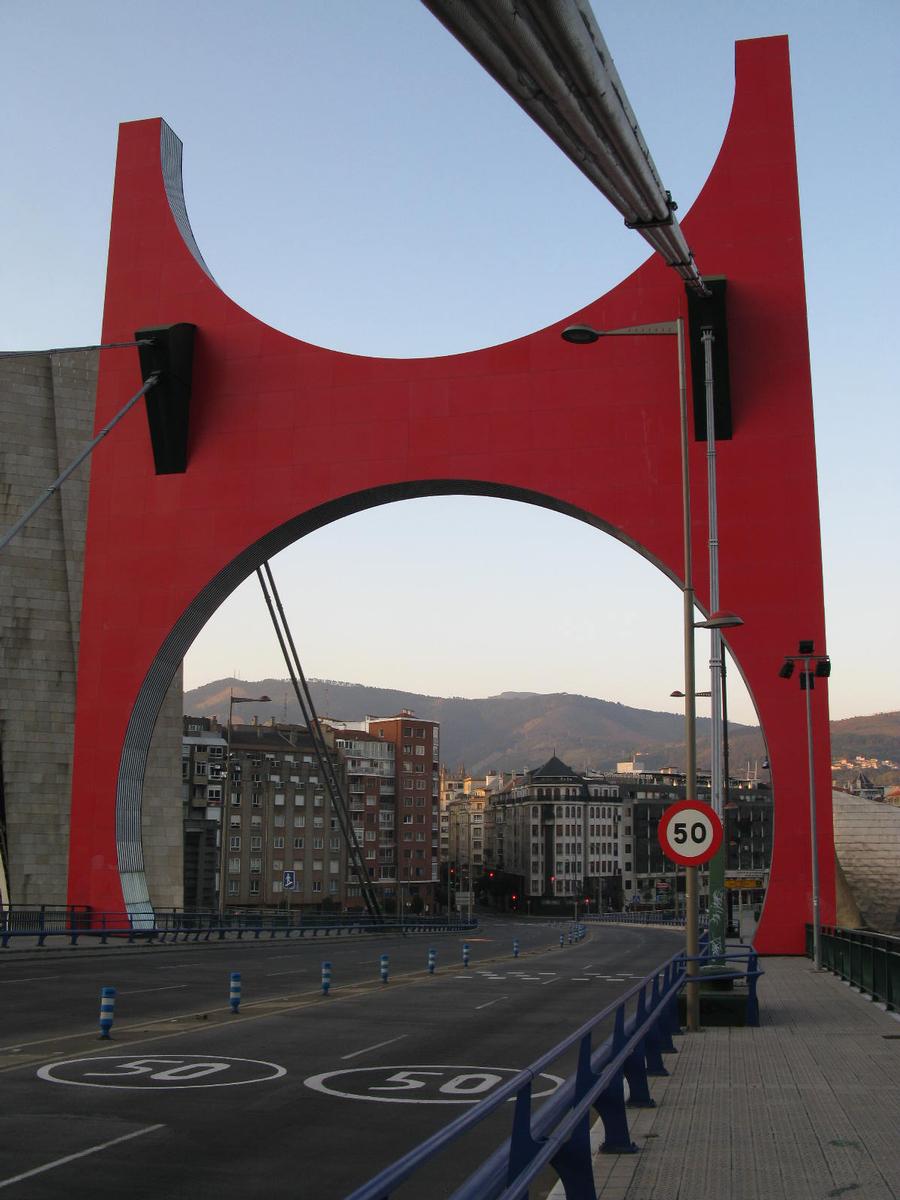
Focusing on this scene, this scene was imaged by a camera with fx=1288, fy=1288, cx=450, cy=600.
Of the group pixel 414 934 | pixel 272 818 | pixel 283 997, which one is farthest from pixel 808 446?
pixel 272 818

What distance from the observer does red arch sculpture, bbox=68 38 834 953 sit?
88.4 feet

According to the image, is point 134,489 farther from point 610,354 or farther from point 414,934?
point 414,934

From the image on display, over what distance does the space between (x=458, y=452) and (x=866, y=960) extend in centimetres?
1493

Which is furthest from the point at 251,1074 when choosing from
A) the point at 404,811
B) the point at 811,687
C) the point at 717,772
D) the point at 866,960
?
the point at 404,811

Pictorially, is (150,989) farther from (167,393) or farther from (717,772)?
(167,393)

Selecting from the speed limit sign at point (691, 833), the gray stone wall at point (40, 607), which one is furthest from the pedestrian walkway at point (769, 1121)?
the gray stone wall at point (40, 607)

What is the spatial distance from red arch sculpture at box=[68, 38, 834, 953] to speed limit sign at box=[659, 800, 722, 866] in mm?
12849

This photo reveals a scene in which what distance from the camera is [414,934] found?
59438 millimetres

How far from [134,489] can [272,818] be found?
265ft

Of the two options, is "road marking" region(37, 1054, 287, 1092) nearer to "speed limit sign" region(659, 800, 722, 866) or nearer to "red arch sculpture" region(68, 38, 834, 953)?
"speed limit sign" region(659, 800, 722, 866)

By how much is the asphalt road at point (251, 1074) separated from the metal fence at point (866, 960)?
3840 millimetres

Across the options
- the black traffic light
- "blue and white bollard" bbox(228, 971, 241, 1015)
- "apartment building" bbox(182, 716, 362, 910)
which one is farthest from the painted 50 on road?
"apartment building" bbox(182, 716, 362, 910)

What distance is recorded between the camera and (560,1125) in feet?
20.1

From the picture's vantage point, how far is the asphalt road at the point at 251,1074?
26.9ft
